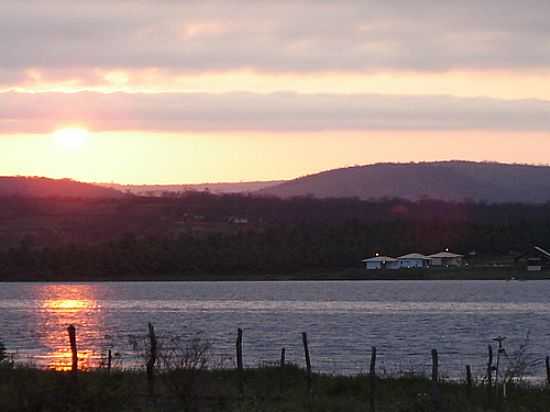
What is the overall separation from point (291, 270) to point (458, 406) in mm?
128662

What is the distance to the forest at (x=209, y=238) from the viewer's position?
155125mm

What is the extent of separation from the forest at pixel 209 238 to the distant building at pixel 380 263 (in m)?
1.58

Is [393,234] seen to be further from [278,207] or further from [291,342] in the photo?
[291,342]

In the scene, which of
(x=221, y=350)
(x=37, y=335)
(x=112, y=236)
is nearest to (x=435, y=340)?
(x=221, y=350)

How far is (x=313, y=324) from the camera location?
7419cm

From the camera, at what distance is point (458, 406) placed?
1099 inches

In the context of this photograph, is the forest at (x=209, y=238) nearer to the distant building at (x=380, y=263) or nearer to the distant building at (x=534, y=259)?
the distant building at (x=380, y=263)

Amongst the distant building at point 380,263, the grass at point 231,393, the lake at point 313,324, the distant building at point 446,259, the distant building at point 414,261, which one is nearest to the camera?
the grass at point 231,393

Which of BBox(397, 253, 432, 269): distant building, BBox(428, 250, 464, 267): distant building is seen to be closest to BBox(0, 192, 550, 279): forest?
BBox(397, 253, 432, 269): distant building

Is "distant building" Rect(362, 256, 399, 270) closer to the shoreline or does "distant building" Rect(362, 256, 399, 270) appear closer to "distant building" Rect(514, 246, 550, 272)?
the shoreline

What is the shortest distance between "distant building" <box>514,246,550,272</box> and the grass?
120 m

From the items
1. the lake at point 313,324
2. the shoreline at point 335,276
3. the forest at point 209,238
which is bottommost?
the lake at point 313,324

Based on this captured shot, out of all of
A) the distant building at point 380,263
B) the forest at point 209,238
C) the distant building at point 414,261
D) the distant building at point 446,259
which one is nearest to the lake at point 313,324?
the forest at point 209,238

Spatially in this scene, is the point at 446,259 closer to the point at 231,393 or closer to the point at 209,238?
the point at 209,238
